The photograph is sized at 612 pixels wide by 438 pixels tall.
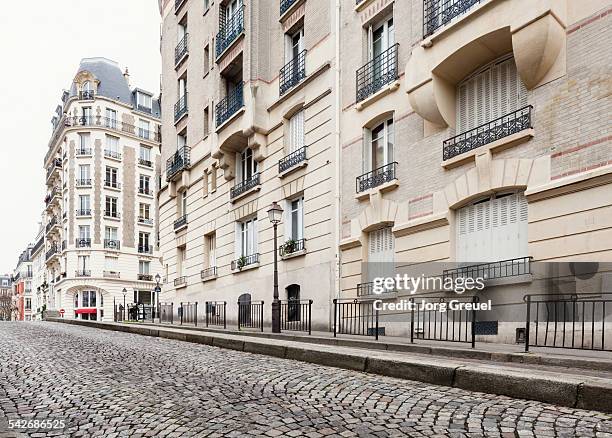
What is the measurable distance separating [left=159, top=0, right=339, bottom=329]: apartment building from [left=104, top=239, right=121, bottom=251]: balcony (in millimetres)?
27626

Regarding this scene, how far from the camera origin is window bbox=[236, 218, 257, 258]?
20.1 m

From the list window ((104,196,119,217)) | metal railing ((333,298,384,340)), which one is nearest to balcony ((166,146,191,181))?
metal railing ((333,298,384,340))

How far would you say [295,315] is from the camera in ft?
54.7

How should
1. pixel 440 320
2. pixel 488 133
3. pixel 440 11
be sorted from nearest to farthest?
pixel 488 133, pixel 440 320, pixel 440 11

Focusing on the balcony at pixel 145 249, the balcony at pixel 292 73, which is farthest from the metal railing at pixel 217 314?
the balcony at pixel 145 249

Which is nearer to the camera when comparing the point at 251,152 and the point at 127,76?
the point at 251,152

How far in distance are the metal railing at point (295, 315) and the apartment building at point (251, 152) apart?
372mm

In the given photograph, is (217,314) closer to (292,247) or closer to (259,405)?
(292,247)

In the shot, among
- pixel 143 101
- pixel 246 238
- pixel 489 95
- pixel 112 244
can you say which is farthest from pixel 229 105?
pixel 143 101

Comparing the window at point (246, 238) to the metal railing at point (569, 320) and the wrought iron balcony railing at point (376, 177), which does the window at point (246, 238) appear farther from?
the metal railing at point (569, 320)

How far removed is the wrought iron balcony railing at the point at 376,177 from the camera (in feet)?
44.8

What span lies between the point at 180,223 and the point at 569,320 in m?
20.4

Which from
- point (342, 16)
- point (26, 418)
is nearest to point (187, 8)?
point (342, 16)

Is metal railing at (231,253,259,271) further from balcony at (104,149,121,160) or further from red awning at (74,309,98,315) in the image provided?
balcony at (104,149,121,160)
